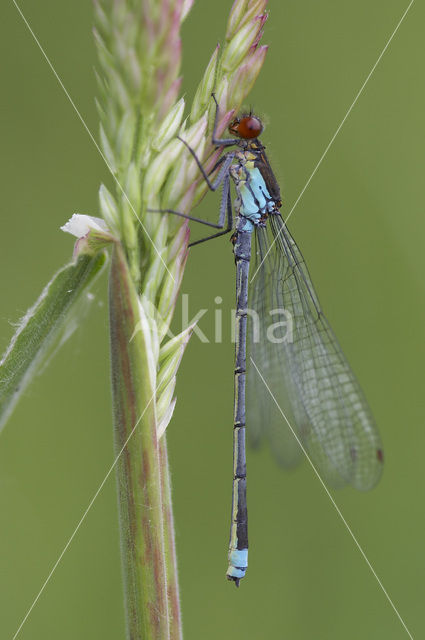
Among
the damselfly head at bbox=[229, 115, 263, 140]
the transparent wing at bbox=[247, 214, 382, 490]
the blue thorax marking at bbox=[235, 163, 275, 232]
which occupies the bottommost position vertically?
the transparent wing at bbox=[247, 214, 382, 490]

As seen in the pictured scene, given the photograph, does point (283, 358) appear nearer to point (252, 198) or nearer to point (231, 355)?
point (231, 355)

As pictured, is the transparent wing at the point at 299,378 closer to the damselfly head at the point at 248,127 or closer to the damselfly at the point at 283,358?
the damselfly at the point at 283,358

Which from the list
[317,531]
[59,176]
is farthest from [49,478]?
[59,176]

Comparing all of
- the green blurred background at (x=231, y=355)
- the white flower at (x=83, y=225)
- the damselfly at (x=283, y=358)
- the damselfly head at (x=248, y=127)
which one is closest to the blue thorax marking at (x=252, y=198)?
the damselfly at (x=283, y=358)

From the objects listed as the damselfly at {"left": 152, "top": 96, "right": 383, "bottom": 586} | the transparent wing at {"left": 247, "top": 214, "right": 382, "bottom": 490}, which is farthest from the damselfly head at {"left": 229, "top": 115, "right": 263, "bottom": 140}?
the transparent wing at {"left": 247, "top": 214, "right": 382, "bottom": 490}

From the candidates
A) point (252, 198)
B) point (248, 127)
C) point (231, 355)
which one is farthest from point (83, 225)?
point (231, 355)

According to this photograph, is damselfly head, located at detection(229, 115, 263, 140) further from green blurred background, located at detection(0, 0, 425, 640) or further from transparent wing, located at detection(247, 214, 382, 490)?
transparent wing, located at detection(247, 214, 382, 490)

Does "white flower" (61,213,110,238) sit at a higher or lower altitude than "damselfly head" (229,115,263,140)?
lower
